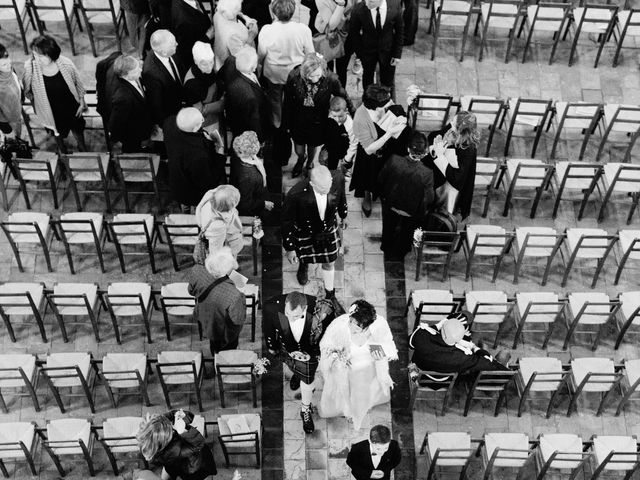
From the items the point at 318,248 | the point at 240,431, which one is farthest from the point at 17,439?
the point at 318,248

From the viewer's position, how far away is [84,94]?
40.8ft

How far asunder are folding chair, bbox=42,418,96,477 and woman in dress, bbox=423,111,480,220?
5.05 m

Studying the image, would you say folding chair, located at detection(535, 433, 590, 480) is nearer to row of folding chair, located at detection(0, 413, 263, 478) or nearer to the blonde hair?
row of folding chair, located at detection(0, 413, 263, 478)

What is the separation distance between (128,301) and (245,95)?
2.84m

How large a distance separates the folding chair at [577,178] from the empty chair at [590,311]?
1.59 meters

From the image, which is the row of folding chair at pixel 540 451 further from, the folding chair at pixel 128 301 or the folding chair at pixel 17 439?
the folding chair at pixel 17 439

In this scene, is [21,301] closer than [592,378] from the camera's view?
No

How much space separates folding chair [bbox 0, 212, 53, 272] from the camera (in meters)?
11.9

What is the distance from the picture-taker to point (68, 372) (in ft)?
37.0

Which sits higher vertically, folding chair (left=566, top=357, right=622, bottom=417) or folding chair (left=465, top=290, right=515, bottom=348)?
folding chair (left=465, top=290, right=515, bottom=348)

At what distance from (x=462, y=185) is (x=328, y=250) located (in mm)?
1952

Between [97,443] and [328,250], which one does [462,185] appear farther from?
[97,443]

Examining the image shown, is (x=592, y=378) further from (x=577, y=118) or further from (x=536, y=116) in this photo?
(x=536, y=116)

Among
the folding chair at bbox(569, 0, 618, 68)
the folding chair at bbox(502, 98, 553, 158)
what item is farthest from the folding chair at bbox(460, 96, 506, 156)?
the folding chair at bbox(569, 0, 618, 68)
